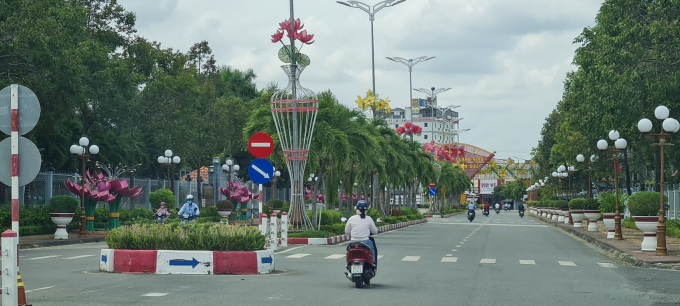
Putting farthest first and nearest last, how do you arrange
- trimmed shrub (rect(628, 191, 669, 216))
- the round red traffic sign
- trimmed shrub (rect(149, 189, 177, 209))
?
trimmed shrub (rect(149, 189, 177, 209)), trimmed shrub (rect(628, 191, 669, 216)), the round red traffic sign

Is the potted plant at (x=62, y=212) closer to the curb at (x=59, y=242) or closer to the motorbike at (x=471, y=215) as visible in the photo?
the curb at (x=59, y=242)

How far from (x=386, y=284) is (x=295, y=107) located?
14.0 m

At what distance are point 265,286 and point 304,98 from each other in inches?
603

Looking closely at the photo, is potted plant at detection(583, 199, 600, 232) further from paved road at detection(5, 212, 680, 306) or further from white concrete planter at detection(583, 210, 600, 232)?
paved road at detection(5, 212, 680, 306)

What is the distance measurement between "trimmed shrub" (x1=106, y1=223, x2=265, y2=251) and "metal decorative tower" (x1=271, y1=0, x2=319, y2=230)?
11.7 meters

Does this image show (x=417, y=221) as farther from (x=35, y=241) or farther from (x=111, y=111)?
(x=35, y=241)

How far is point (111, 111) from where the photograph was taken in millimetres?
45000

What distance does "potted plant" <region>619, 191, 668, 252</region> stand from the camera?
22.0 m

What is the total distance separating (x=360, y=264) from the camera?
44.7 feet

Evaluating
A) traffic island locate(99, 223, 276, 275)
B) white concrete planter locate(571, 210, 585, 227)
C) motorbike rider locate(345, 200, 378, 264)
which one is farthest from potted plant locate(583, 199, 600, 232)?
motorbike rider locate(345, 200, 378, 264)

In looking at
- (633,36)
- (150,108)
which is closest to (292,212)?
(633,36)

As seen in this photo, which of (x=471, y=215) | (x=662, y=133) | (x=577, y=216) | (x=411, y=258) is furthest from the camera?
(x=471, y=215)

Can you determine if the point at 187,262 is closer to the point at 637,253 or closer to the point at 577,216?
the point at 637,253

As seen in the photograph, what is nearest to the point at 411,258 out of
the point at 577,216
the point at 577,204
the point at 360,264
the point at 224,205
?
the point at 360,264
